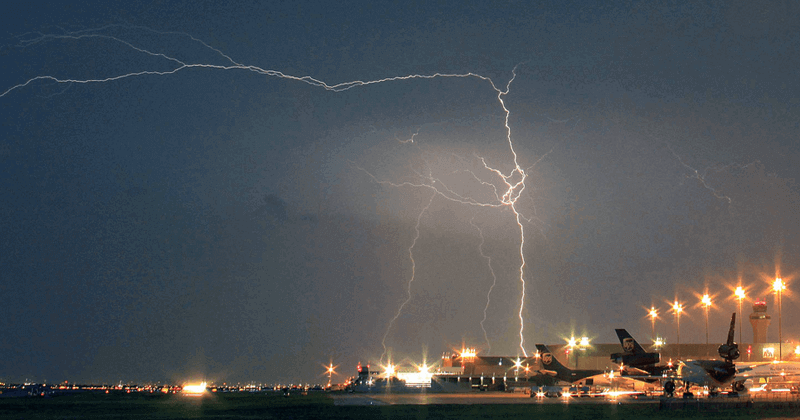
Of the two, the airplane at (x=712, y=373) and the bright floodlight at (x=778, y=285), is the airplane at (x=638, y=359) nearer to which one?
the airplane at (x=712, y=373)

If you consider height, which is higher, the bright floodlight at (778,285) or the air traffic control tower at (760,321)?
the bright floodlight at (778,285)

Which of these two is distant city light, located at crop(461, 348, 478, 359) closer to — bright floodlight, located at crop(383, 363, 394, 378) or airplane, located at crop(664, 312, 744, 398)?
bright floodlight, located at crop(383, 363, 394, 378)

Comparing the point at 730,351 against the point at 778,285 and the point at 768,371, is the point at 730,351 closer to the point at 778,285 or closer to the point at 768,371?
the point at 768,371

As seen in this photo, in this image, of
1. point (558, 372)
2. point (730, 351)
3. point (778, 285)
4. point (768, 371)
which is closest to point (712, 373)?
point (730, 351)

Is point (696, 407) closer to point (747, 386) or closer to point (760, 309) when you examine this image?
point (747, 386)

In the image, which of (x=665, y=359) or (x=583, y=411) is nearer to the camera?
(x=583, y=411)

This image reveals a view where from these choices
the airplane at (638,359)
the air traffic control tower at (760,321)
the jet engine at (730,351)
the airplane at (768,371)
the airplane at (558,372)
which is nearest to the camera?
the jet engine at (730,351)

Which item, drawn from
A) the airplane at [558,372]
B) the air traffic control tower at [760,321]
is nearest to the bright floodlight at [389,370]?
the airplane at [558,372]

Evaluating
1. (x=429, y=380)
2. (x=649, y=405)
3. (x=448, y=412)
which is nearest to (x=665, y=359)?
(x=429, y=380)
